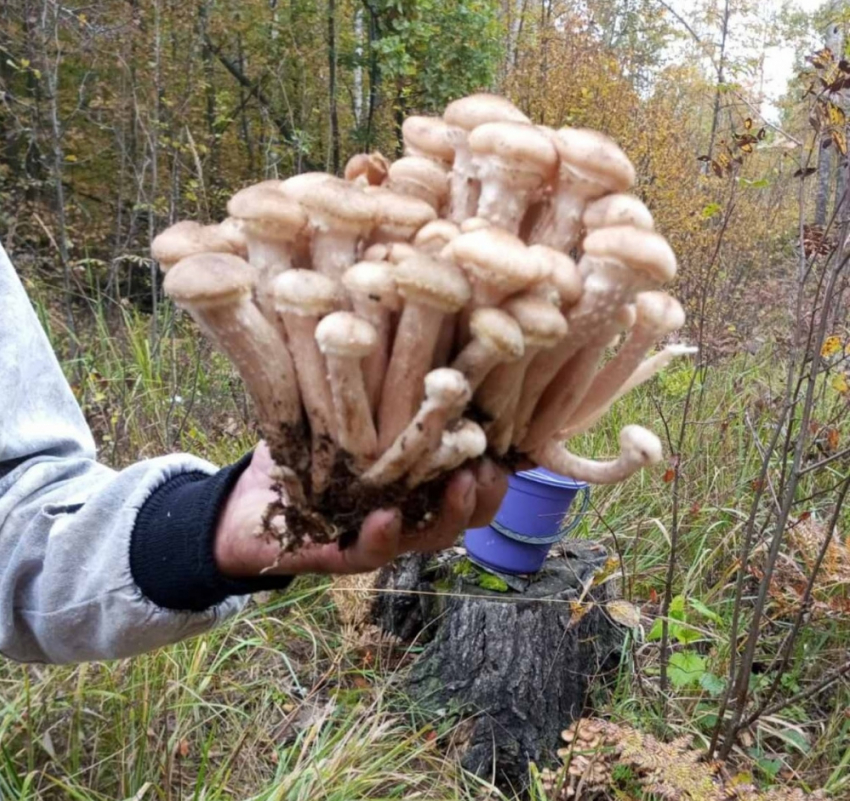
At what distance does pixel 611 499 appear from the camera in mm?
4324

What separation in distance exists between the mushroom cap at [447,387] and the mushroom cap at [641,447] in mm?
386

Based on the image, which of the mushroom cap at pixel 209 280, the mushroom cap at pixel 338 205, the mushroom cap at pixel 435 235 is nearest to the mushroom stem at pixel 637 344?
the mushroom cap at pixel 435 235

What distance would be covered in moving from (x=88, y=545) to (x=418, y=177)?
3.44ft

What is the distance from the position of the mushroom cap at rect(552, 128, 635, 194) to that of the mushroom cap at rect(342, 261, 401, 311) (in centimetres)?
32

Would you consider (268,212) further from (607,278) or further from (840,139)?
(840,139)

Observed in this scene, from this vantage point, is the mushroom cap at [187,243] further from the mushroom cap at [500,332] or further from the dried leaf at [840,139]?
the dried leaf at [840,139]

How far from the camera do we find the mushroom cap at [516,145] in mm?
1119

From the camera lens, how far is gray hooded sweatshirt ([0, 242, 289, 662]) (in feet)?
5.20

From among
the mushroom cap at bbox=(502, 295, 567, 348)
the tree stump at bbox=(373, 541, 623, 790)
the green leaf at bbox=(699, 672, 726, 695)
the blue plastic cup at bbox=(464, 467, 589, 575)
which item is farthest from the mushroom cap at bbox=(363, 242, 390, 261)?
the green leaf at bbox=(699, 672, 726, 695)

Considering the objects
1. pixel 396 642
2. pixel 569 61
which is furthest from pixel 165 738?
pixel 569 61

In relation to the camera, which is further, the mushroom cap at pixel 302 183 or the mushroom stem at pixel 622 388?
the mushroom stem at pixel 622 388

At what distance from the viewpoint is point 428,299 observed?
1089 mm

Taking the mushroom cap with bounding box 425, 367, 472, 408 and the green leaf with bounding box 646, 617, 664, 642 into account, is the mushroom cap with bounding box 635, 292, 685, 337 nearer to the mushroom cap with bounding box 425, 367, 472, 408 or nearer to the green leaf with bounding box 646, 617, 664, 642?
the mushroom cap with bounding box 425, 367, 472, 408

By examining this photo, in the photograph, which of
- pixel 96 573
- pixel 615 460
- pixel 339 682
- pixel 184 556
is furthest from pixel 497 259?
pixel 339 682
